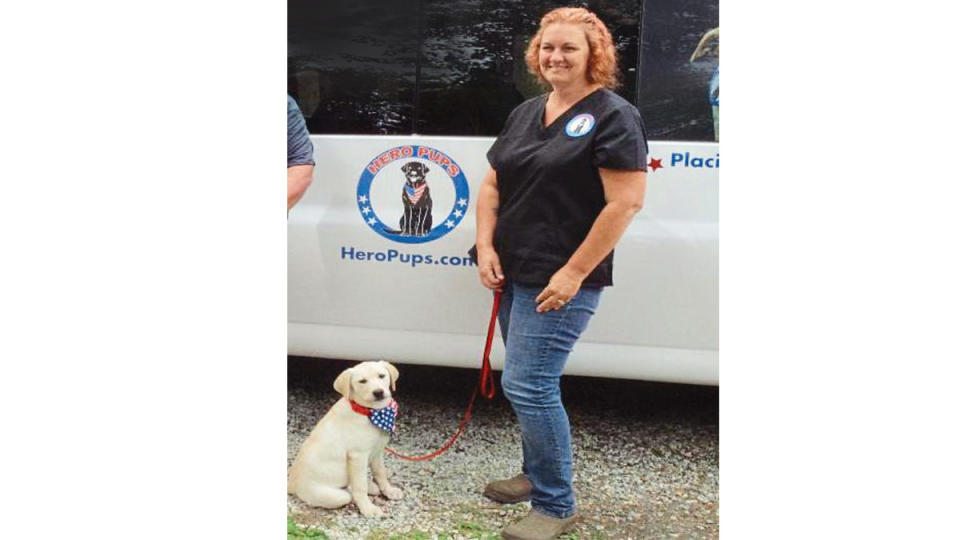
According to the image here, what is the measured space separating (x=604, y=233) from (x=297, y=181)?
66 centimetres

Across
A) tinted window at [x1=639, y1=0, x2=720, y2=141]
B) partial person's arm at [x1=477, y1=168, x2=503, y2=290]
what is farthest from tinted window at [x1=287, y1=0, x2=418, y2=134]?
tinted window at [x1=639, y1=0, x2=720, y2=141]

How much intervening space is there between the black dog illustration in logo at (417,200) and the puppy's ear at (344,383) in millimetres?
348

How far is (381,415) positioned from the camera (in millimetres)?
1690

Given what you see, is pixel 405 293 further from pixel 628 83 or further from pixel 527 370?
pixel 628 83

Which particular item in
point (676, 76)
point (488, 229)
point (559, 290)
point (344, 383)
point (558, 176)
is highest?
point (676, 76)

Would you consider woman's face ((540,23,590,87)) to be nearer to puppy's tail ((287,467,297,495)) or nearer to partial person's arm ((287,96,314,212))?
partial person's arm ((287,96,314,212))

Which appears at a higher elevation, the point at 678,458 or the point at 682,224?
the point at 682,224

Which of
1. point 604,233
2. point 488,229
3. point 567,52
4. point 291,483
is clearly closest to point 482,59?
point 567,52

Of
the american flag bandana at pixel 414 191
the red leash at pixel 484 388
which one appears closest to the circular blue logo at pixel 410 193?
the american flag bandana at pixel 414 191

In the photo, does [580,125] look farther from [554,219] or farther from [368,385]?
[368,385]

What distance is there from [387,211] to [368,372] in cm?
38

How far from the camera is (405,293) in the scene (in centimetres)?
190
